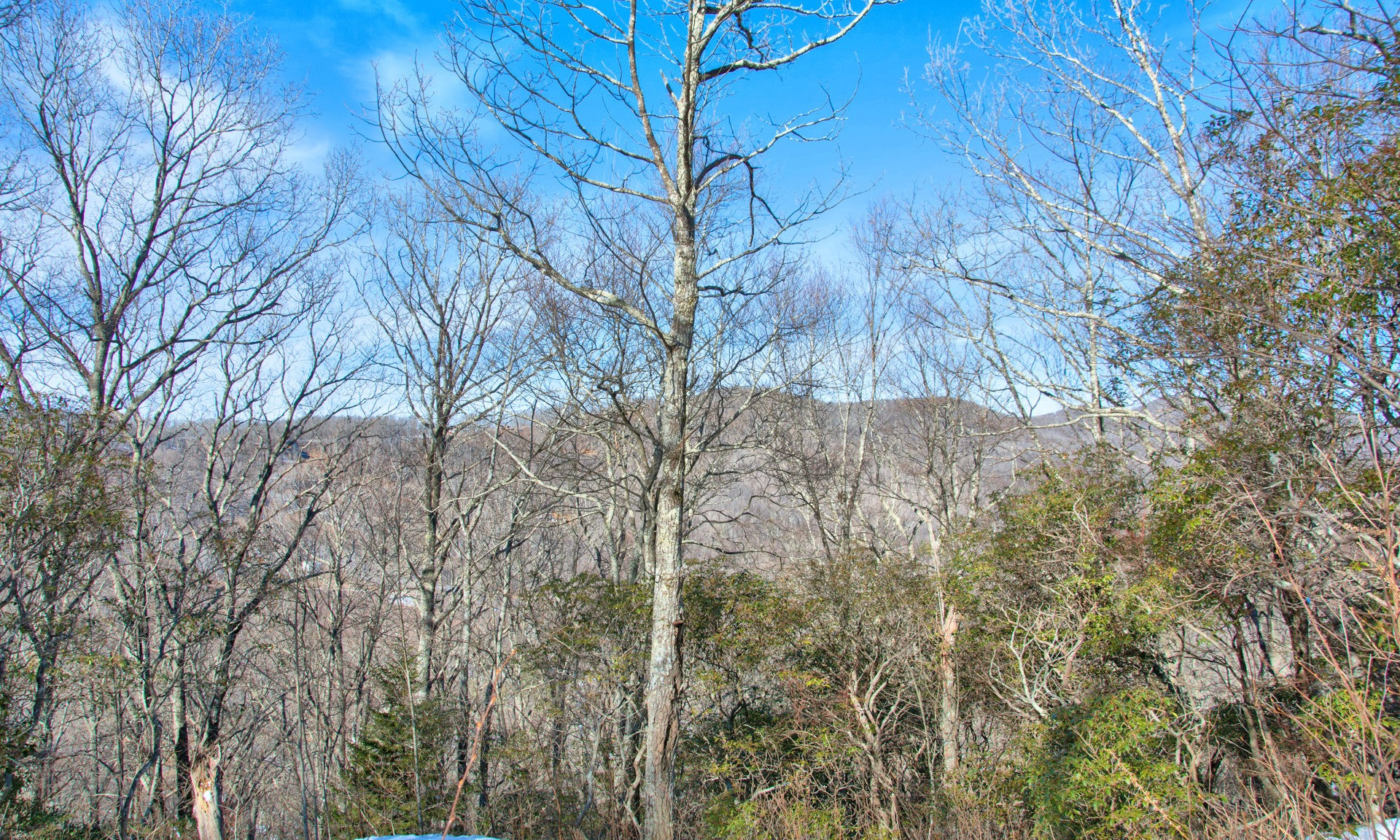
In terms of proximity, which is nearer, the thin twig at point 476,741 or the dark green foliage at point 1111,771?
the thin twig at point 476,741

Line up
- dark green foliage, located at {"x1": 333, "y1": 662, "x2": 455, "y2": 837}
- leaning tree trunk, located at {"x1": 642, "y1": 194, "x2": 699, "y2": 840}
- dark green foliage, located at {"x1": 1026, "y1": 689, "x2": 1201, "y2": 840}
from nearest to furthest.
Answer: leaning tree trunk, located at {"x1": 642, "y1": 194, "x2": 699, "y2": 840}
dark green foliage, located at {"x1": 1026, "y1": 689, "x2": 1201, "y2": 840}
dark green foliage, located at {"x1": 333, "y1": 662, "x2": 455, "y2": 837}

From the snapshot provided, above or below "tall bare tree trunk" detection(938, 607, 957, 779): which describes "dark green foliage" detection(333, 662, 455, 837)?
below

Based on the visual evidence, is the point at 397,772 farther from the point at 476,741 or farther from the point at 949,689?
the point at 476,741

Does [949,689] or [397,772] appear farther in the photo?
[397,772]

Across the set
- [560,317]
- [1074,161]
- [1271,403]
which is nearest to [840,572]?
[1271,403]

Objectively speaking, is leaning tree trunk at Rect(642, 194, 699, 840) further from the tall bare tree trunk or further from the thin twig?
the tall bare tree trunk

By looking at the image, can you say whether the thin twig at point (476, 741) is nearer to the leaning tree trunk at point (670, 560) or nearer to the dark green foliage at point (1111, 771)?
the leaning tree trunk at point (670, 560)

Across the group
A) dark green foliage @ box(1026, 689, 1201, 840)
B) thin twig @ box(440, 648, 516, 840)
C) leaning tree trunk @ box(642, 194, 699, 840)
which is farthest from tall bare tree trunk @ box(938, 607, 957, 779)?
thin twig @ box(440, 648, 516, 840)

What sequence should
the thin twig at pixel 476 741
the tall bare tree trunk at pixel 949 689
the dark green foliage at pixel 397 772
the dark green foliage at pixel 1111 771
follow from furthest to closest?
the dark green foliage at pixel 397 772 < the tall bare tree trunk at pixel 949 689 < the dark green foliage at pixel 1111 771 < the thin twig at pixel 476 741

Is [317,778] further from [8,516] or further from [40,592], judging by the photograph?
[8,516]

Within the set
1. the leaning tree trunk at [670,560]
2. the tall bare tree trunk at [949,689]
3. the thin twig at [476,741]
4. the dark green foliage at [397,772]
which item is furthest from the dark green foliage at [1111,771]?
the dark green foliage at [397,772]

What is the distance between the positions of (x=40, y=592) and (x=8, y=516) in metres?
1.32

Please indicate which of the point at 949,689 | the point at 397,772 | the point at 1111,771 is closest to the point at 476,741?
the point at 1111,771

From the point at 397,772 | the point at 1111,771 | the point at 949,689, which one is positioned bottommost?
the point at 397,772
